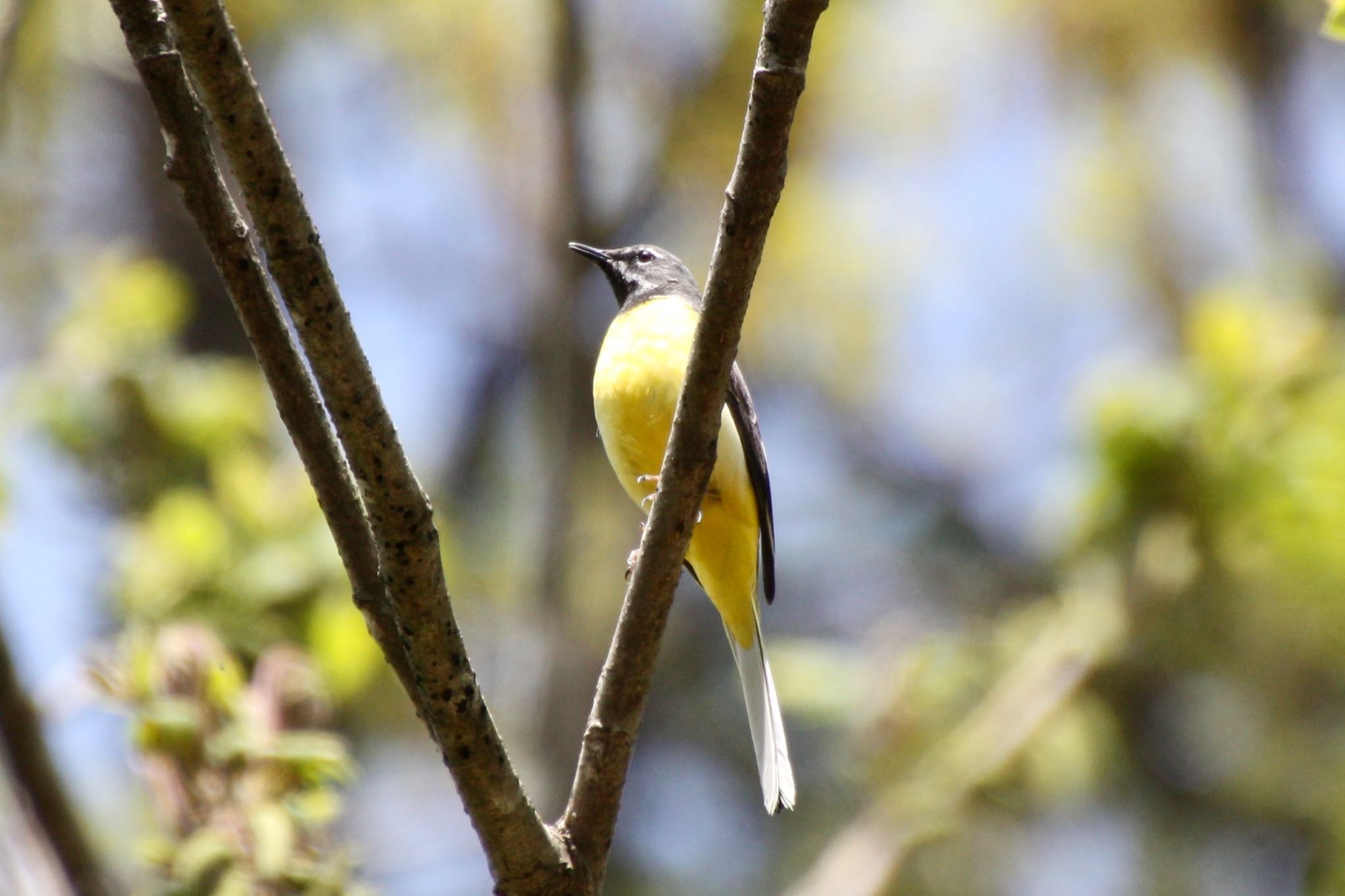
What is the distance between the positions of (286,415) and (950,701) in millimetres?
3994

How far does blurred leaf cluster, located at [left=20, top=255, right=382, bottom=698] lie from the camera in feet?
13.2

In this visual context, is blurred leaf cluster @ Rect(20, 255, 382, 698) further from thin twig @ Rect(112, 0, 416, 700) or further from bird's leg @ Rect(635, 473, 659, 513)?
thin twig @ Rect(112, 0, 416, 700)

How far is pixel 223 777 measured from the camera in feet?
9.55

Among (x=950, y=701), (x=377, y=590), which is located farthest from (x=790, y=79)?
(x=950, y=701)

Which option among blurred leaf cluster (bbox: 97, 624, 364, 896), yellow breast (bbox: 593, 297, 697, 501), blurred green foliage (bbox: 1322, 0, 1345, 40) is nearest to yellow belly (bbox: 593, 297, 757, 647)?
yellow breast (bbox: 593, 297, 697, 501)

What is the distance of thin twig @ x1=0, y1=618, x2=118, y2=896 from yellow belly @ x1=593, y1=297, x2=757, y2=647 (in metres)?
1.95

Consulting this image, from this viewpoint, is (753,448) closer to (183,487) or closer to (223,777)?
(223,777)

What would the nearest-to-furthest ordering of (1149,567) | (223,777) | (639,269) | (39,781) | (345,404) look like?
(345,404)
(39,781)
(223,777)
(1149,567)
(639,269)

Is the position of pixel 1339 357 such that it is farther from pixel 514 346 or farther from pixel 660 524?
pixel 514 346

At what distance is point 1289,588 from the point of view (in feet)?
19.9

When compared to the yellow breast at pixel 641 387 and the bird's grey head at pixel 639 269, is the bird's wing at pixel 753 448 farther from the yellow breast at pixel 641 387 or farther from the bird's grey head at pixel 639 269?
the bird's grey head at pixel 639 269

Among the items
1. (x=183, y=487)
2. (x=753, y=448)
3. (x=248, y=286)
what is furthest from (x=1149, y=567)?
(x=248, y=286)

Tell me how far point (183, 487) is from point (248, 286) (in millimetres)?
2937

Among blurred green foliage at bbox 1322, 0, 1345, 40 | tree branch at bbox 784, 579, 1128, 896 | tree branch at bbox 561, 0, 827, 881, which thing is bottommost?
tree branch at bbox 784, 579, 1128, 896
